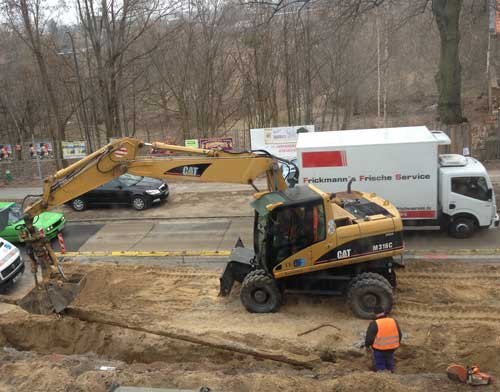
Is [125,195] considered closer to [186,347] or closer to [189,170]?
[189,170]

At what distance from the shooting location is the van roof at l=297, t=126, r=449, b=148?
45.1 ft

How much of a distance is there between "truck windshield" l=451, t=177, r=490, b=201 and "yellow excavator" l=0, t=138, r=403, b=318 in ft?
14.2

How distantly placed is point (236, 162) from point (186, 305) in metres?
3.31

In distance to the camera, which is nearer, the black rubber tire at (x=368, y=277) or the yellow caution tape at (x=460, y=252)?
the black rubber tire at (x=368, y=277)

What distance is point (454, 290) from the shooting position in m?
10.5

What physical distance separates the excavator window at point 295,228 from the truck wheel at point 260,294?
51cm

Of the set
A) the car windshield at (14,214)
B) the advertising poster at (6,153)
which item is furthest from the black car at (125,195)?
the advertising poster at (6,153)

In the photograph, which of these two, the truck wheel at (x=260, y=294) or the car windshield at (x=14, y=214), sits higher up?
the car windshield at (x=14, y=214)

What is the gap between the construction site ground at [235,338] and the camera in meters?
7.23

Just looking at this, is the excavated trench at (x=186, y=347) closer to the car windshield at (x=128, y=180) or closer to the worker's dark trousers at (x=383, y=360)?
the worker's dark trousers at (x=383, y=360)

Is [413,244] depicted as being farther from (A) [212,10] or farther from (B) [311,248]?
(A) [212,10]

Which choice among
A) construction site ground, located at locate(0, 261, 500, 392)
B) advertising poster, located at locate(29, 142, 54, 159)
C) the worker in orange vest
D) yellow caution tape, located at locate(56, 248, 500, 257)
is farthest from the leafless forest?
the worker in orange vest

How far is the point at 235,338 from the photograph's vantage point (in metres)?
8.97

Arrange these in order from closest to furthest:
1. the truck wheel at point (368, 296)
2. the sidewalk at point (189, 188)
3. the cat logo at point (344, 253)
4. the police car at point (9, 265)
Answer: the truck wheel at point (368, 296) < the cat logo at point (344, 253) < the police car at point (9, 265) < the sidewalk at point (189, 188)
